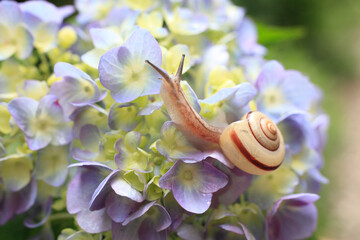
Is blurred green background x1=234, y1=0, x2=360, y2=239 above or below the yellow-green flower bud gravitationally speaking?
below

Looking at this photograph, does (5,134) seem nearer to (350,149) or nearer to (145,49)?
(145,49)

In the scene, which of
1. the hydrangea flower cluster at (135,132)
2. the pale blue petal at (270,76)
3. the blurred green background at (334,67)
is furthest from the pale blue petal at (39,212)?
the blurred green background at (334,67)

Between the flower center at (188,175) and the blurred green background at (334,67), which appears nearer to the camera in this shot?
the flower center at (188,175)

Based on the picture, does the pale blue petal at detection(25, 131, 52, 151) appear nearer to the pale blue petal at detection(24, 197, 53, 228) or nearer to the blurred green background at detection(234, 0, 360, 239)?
the pale blue petal at detection(24, 197, 53, 228)

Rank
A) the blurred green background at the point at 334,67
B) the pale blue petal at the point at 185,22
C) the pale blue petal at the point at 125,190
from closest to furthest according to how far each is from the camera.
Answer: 1. the pale blue petal at the point at 125,190
2. the pale blue petal at the point at 185,22
3. the blurred green background at the point at 334,67

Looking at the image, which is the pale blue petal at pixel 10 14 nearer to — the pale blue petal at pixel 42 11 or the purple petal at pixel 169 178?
the pale blue petal at pixel 42 11

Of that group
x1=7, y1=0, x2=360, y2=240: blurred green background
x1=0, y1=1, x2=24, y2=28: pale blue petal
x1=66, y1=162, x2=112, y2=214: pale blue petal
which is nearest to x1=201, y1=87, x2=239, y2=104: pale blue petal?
x1=66, y1=162, x2=112, y2=214: pale blue petal

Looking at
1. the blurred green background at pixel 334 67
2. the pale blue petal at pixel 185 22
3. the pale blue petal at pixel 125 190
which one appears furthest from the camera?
the blurred green background at pixel 334 67

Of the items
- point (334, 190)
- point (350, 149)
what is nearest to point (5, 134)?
point (334, 190)

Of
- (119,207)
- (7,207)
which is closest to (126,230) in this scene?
(119,207)
